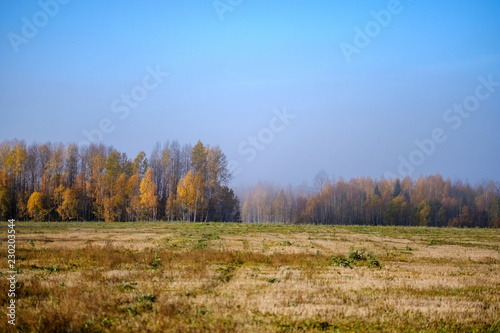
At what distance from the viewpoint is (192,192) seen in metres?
78.4

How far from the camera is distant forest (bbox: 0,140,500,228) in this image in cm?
8212

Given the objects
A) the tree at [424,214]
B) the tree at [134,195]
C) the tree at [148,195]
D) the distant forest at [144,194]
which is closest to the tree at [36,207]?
the distant forest at [144,194]

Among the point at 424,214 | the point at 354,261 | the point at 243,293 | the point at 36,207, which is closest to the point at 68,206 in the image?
the point at 36,207

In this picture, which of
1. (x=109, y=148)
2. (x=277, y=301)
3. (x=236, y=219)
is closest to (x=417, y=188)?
(x=236, y=219)

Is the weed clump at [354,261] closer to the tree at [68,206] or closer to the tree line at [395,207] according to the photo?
the tree at [68,206]

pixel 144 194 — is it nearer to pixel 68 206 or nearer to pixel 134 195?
pixel 134 195

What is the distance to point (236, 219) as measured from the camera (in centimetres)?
9094

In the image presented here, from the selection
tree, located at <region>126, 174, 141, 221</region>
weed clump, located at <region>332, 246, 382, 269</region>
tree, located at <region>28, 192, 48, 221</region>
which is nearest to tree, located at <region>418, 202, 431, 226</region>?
tree, located at <region>126, 174, 141, 221</region>

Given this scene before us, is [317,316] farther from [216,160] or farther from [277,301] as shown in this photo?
[216,160]

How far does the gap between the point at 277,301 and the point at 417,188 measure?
461ft

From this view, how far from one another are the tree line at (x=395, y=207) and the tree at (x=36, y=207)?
70289mm

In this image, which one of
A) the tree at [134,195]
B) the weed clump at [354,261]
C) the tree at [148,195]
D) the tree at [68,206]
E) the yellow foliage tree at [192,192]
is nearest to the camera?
the weed clump at [354,261]

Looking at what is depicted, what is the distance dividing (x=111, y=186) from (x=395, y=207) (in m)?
78.7

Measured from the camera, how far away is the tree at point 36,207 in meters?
79.9
